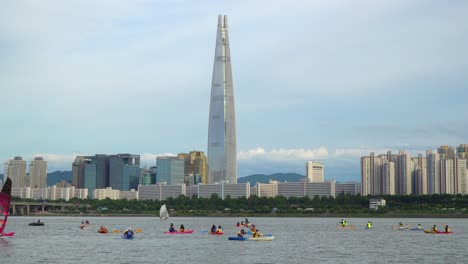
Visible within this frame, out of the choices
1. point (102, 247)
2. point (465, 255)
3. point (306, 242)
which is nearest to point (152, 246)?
point (102, 247)

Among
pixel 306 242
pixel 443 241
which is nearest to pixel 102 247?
pixel 306 242

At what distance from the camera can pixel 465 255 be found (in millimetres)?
87188

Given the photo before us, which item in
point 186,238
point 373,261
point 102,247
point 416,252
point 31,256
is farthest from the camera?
point 186,238

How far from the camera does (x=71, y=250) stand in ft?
312

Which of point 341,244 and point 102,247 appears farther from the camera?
point 341,244

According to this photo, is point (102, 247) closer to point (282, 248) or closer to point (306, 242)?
point (282, 248)

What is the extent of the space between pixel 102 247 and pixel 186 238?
23.4 metres

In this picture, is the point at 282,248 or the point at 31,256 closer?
the point at 31,256

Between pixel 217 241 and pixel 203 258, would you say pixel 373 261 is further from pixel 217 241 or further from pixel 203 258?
pixel 217 241

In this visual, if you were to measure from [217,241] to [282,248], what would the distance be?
16169mm

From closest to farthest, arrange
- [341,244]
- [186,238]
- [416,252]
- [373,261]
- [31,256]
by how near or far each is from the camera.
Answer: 1. [373,261]
2. [31,256]
3. [416,252]
4. [341,244]
5. [186,238]

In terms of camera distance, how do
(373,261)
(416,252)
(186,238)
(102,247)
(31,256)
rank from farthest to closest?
(186,238) < (102,247) < (416,252) < (31,256) < (373,261)

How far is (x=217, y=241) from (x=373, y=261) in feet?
116

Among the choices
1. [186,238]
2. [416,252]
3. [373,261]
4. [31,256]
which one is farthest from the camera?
[186,238]
